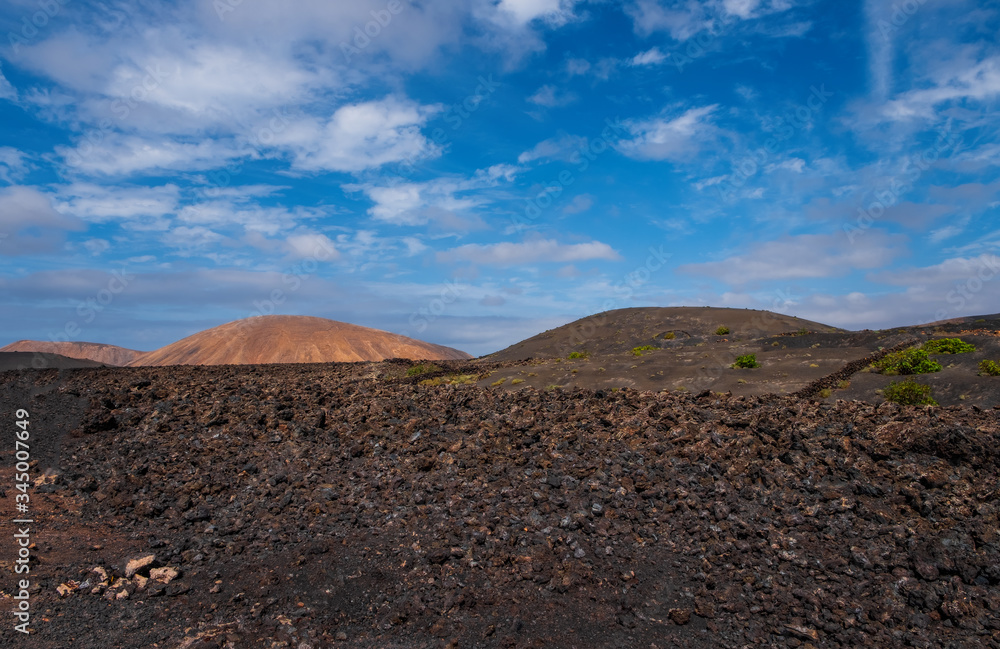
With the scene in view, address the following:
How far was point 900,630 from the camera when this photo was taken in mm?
6074

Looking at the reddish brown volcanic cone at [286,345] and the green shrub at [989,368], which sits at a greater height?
the reddish brown volcanic cone at [286,345]

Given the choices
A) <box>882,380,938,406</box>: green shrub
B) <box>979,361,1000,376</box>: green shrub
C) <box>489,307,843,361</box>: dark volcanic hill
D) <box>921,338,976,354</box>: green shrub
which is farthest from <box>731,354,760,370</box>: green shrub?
<box>489,307,843,361</box>: dark volcanic hill

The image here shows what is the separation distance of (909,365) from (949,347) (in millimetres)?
4142

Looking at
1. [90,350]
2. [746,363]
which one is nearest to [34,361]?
[746,363]

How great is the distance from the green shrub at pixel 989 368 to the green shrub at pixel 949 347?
3.36 metres

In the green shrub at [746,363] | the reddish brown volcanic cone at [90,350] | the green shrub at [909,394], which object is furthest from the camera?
the reddish brown volcanic cone at [90,350]

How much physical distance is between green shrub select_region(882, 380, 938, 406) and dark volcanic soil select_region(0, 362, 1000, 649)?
12.3 ft

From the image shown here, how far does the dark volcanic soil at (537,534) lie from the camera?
6312mm

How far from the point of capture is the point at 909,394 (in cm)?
1769

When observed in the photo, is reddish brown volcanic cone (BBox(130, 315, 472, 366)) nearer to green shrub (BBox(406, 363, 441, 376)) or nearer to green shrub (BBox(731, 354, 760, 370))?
green shrub (BBox(406, 363, 441, 376))

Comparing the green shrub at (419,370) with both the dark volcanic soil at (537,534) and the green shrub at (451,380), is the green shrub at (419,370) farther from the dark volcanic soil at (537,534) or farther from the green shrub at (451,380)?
the dark volcanic soil at (537,534)

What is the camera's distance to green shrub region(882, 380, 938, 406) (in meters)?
17.6

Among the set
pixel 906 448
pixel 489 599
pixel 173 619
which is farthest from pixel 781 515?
pixel 173 619

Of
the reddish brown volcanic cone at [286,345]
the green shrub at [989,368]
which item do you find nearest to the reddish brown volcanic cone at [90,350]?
the reddish brown volcanic cone at [286,345]
